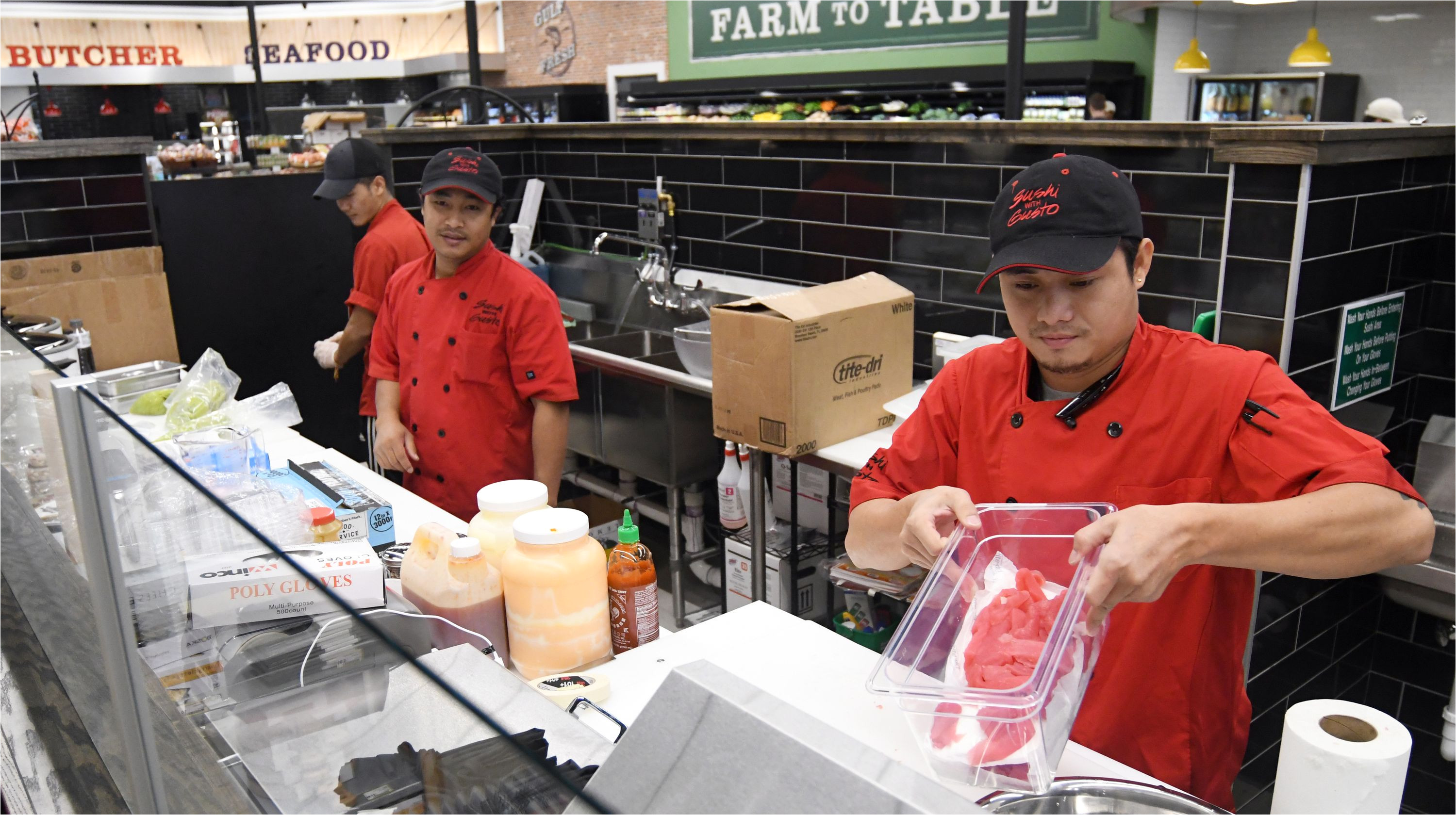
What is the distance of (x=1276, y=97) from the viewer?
859 cm

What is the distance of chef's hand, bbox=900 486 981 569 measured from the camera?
1.53 m

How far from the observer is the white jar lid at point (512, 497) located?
1.71 metres

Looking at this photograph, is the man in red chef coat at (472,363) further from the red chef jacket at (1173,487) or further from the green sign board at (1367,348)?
the green sign board at (1367,348)

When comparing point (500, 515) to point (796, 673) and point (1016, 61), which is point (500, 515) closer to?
point (796, 673)

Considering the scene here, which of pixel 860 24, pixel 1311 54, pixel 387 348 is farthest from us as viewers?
pixel 860 24

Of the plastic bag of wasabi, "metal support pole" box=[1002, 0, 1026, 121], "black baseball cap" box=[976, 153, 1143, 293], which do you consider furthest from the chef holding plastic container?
"metal support pole" box=[1002, 0, 1026, 121]

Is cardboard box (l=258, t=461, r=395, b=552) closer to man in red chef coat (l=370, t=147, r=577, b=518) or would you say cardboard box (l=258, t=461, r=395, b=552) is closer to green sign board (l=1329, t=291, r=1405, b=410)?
man in red chef coat (l=370, t=147, r=577, b=518)

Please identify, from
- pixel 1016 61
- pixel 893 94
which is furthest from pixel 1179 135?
pixel 893 94

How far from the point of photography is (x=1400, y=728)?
1211 millimetres

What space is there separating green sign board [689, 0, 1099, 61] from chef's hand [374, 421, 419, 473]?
7.63 meters

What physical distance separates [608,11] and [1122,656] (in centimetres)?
1501

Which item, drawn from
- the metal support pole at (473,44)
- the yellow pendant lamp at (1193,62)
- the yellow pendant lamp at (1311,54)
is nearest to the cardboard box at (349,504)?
the metal support pole at (473,44)

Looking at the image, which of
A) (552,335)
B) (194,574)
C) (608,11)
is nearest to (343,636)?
(194,574)

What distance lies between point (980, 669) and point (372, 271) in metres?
3.33
